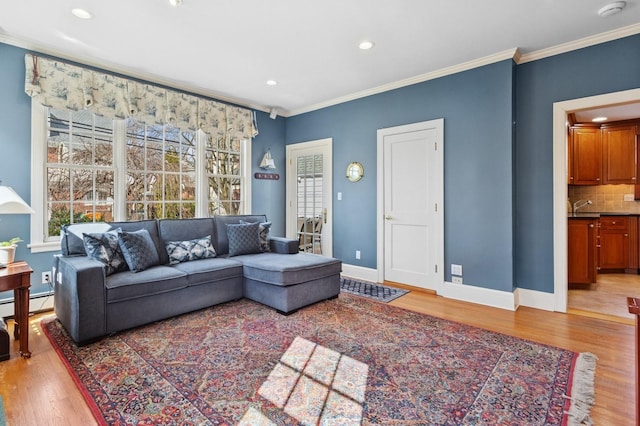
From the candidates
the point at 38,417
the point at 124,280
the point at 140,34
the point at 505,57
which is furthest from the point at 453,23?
the point at 38,417

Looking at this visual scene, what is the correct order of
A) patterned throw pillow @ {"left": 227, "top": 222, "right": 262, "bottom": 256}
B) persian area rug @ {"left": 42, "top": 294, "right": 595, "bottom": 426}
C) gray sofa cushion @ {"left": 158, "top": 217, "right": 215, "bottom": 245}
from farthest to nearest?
1. patterned throw pillow @ {"left": 227, "top": 222, "right": 262, "bottom": 256}
2. gray sofa cushion @ {"left": 158, "top": 217, "right": 215, "bottom": 245}
3. persian area rug @ {"left": 42, "top": 294, "right": 595, "bottom": 426}

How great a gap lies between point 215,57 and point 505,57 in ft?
10.0

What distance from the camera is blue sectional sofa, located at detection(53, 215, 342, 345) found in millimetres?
2566

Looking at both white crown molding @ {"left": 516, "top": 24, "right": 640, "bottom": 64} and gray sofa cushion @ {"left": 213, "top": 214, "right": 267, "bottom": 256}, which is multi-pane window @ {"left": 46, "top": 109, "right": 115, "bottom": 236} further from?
white crown molding @ {"left": 516, "top": 24, "right": 640, "bottom": 64}

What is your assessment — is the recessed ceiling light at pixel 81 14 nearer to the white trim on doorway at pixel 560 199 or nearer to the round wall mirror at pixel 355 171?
the round wall mirror at pixel 355 171

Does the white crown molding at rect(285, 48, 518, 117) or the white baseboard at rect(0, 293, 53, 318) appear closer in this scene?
the white baseboard at rect(0, 293, 53, 318)

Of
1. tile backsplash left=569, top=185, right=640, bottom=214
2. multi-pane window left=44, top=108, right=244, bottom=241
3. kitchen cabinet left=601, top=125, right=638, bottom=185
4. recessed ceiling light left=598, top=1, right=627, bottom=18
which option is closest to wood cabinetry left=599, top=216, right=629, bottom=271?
tile backsplash left=569, top=185, right=640, bottom=214

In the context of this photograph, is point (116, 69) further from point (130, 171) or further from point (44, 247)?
point (44, 247)

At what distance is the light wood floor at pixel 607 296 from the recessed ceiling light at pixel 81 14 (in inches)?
206

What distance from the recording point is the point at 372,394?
186 centimetres

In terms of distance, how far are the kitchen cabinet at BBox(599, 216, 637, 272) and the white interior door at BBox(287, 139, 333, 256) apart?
4.31 metres

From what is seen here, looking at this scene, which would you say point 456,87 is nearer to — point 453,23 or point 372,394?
point 453,23

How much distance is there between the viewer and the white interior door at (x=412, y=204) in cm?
391

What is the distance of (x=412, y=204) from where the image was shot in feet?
13.6
